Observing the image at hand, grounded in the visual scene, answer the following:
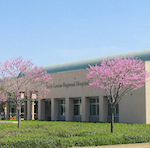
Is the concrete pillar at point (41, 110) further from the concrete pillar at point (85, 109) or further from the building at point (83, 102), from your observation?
the concrete pillar at point (85, 109)

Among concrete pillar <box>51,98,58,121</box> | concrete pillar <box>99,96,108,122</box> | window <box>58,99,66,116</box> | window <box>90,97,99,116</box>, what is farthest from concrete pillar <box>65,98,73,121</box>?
concrete pillar <box>99,96,108,122</box>

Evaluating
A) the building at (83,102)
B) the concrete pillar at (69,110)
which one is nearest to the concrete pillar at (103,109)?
the building at (83,102)

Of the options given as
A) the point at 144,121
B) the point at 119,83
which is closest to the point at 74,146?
the point at 119,83

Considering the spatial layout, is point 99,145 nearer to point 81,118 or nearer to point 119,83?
point 119,83

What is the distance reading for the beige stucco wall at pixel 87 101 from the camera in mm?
36953

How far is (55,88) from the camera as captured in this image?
160 feet

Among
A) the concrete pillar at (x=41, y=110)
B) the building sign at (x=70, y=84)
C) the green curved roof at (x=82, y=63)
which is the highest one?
the green curved roof at (x=82, y=63)

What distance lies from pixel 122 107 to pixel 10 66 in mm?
13649

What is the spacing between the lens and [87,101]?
4419 cm

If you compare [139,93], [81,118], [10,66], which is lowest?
[81,118]

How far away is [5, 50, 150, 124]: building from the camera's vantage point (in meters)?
37.2

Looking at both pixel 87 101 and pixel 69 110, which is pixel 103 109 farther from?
pixel 69 110

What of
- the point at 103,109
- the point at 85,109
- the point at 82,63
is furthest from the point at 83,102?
the point at 82,63

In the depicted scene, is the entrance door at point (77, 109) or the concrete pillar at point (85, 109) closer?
the concrete pillar at point (85, 109)
